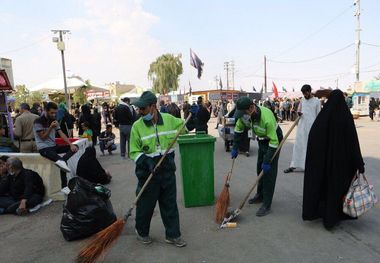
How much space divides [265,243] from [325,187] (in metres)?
1.07

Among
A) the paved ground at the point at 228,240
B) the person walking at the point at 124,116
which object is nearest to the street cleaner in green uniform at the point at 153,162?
the paved ground at the point at 228,240

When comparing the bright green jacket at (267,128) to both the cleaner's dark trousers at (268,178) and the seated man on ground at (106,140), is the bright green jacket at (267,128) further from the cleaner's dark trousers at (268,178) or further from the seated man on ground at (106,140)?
the seated man on ground at (106,140)

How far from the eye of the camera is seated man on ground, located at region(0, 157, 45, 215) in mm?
5730

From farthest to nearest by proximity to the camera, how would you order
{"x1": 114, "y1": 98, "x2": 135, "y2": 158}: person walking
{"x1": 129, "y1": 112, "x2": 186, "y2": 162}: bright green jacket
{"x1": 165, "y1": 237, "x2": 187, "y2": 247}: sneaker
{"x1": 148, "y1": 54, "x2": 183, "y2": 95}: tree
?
{"x1": 148, "y1": 54, "x2": 183, "y2": 95}: tree < {"x1": 114, "y1": 98, "x2": 135, "y2": 158}: person walking < {"x1": 165, "y1": 237, "x2": 187, "y2": 247}: sneaker < {"x1": 129, "y1": 112, "x2": 186, "y2": 162}: bright green jacket

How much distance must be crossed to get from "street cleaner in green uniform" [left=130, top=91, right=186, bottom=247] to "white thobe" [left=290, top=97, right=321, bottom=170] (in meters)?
4.08

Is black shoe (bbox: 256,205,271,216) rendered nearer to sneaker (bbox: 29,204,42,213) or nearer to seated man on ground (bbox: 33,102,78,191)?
seated man on ground (bbox: 33,102,78,191)

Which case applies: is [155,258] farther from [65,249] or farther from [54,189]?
[54,189]

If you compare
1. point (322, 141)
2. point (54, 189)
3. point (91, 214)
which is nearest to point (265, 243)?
point (322, 141)

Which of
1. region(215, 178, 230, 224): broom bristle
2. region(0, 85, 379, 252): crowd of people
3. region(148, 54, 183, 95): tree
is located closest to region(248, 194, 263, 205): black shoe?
region(0, 85, 379, 252): crowd of people

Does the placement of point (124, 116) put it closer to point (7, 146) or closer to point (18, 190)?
point (7, 146)

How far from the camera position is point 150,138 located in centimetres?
402

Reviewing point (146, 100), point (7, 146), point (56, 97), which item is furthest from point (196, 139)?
point (56, 97)

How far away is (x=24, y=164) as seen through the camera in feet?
20.8

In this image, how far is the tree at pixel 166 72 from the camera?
219 ft
